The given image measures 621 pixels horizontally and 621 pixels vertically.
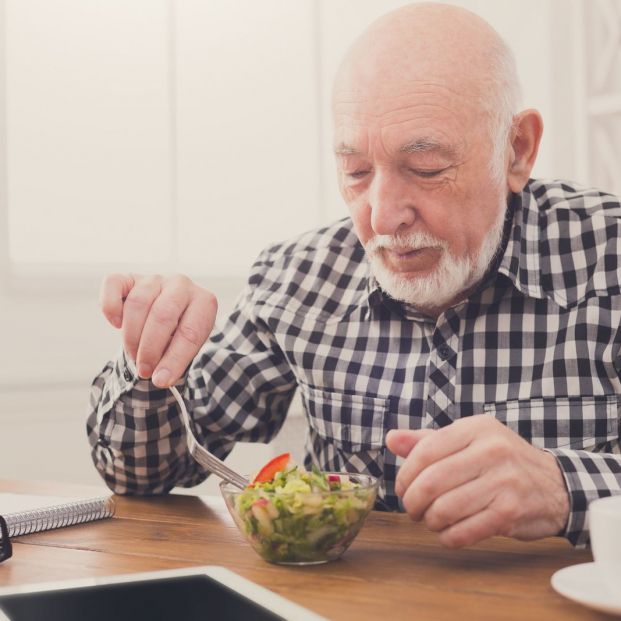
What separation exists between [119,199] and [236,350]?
1.12 meters

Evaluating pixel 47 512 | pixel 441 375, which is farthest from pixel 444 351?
pixel 47 512

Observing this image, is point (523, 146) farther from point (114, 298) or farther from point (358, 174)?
point (114, 298)

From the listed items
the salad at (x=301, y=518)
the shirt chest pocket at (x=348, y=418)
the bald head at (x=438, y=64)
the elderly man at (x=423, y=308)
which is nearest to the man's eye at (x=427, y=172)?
the elderly man at (x=423, y=308)

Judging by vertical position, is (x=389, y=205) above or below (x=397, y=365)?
above

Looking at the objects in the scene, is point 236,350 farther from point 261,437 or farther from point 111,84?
point 111,84

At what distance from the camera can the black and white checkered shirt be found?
1.37 m

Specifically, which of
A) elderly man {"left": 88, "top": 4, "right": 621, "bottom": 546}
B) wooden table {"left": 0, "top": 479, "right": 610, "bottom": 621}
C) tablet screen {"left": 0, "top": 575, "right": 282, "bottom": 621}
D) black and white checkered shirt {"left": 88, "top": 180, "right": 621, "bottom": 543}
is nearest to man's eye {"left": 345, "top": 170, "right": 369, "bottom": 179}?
elderly man {"left": 88, "top": 4, "right": 621, "bottom": 546}

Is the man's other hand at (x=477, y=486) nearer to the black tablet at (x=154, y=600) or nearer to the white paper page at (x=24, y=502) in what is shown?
the black tablet at (x=154, y=600)

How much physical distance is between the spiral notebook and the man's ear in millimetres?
817

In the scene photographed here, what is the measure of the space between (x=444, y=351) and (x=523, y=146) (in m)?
0.36

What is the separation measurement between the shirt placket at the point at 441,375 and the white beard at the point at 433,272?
52 millimetres

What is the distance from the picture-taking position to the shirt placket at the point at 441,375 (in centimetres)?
142

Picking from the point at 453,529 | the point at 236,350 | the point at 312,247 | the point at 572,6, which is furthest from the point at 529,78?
the point at 453,529

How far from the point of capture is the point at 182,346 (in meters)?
1.19
